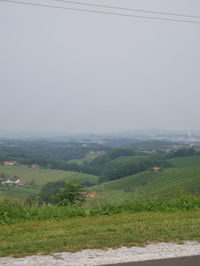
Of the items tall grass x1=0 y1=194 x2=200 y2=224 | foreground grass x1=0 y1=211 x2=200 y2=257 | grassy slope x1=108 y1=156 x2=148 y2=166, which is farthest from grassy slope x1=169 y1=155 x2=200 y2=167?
foreground grass x1=0 y1=211 x2=200 y2=257

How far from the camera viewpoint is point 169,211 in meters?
8.02

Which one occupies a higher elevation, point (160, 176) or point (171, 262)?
point (171, 262)

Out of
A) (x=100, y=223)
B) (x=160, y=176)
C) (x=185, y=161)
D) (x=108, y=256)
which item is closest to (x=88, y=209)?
(x=100, y=223)

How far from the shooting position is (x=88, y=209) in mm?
7758

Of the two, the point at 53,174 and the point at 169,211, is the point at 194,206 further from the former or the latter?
the point at 53,174

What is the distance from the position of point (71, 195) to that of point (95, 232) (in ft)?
10.7

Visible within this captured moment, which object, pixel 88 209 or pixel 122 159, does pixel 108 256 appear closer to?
pixel 88 209

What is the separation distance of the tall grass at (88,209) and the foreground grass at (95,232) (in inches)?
15.0

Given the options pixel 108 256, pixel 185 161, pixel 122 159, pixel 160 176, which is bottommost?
pixel 160 176

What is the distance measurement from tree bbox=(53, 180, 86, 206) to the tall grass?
80 cm

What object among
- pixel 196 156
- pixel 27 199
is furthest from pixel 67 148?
pixel 27 199

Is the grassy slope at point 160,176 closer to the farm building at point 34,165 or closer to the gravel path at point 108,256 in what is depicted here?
the farm building at point 34,165

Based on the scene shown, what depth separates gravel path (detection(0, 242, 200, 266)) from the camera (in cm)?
429

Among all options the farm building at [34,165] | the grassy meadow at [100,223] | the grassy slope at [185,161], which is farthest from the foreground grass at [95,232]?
the farm building at [34,165]
